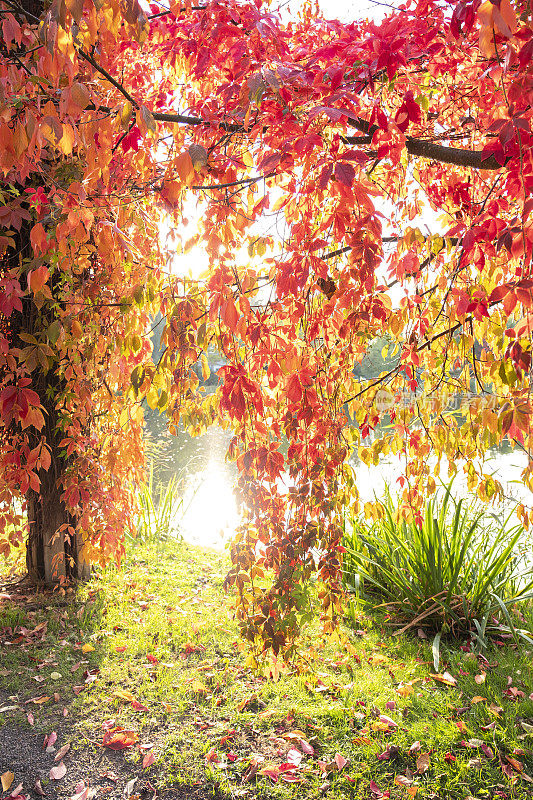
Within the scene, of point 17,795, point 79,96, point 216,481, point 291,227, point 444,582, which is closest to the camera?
point 79,96

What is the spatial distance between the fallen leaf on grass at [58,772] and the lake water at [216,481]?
2243mm

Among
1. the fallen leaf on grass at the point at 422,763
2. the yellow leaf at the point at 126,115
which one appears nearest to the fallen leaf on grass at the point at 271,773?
the fallen leaf on grass at the point at 422,763

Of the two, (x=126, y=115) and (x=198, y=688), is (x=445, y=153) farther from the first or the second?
(x=198, y=688)

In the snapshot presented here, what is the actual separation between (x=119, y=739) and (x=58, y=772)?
0.27m

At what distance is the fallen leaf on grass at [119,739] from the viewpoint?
232cm

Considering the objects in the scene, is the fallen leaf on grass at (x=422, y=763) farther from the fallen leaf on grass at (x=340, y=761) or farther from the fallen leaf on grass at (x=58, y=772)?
the fallen leaf on grass at (x=58, y=772)

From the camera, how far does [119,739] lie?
2.33 m

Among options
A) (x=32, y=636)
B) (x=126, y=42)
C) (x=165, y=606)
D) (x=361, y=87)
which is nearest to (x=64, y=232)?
(x=361, y=87)

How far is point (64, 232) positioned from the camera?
1.50 meters

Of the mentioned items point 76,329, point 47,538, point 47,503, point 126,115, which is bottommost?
point 47,538

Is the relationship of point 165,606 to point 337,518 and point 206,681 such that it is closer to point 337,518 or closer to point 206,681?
point 206,681

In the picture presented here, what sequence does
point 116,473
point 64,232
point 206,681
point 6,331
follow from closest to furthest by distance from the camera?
point 64,232 < point 206,681 < point 116,473 < point 6,331

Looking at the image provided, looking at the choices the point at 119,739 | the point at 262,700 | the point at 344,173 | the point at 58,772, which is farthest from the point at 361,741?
the point at 344,173

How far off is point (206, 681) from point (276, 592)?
4.00 ft
